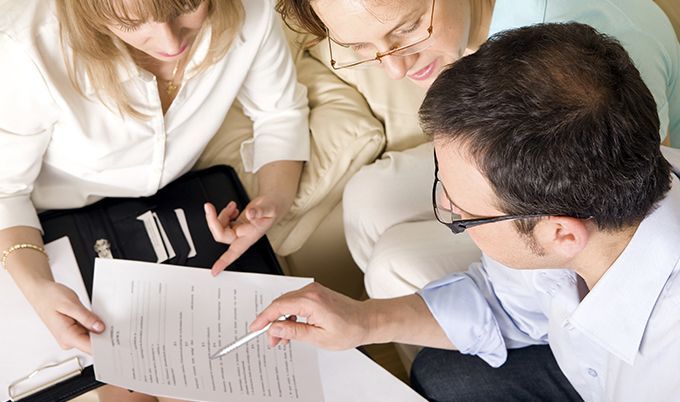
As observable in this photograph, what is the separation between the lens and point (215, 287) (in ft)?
4.21

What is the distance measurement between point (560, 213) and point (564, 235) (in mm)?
42

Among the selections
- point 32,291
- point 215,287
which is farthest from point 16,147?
point 215,287

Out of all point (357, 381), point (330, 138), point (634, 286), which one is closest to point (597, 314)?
point (634, 286)

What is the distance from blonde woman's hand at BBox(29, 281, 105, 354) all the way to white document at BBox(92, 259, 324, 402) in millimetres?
24

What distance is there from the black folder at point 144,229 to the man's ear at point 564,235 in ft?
2.06

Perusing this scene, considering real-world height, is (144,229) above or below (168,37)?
below

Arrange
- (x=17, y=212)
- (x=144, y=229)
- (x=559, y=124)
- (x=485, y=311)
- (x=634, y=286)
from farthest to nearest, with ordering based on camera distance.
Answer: (x=144, y=229) → (x=17, y=212) → (x=485, y=311) → (x=634, y=286) → (x=559, y=124)

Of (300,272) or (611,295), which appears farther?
(300,272)

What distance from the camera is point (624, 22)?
110 centimetres

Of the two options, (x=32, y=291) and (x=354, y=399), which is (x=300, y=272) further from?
(x=32, y=291)

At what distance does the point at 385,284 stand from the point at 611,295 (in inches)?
20.6

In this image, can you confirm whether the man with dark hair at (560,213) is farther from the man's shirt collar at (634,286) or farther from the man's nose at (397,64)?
the man's nose at (397,64)

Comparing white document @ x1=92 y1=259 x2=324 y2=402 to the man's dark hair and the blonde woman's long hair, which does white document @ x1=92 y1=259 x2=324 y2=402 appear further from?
the man's dark hair

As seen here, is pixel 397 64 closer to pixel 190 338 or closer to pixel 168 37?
pixel 168 37
